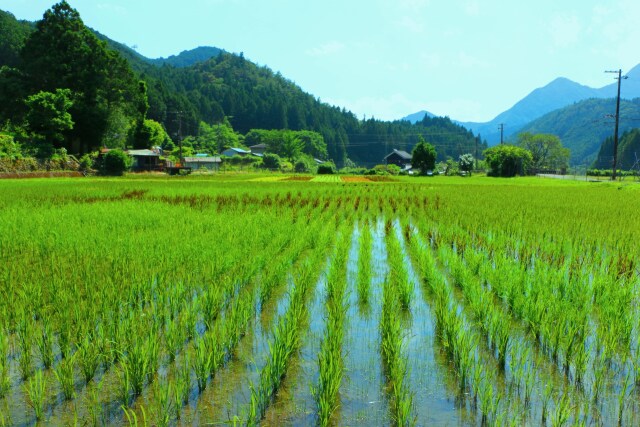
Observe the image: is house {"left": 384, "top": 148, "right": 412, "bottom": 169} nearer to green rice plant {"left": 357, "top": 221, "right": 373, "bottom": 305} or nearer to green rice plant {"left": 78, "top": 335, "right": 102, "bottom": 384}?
green rice plant {"left": 357, "top": 221, "right": 373, "bottom": 305}

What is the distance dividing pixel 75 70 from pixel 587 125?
15769 centimetres

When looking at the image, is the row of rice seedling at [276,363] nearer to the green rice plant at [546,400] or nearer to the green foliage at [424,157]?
the green rice plant at [546,400]

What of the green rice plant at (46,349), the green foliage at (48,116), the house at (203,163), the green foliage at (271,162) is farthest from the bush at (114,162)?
the green rice plant at (46,349)

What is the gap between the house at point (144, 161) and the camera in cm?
4522

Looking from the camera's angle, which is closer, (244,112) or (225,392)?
(225,392)

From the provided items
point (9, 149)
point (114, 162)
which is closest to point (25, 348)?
point (9, 149)

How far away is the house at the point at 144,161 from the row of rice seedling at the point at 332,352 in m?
44.0

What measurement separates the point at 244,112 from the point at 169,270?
352 ft

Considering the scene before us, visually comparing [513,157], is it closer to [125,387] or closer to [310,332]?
[310,332]

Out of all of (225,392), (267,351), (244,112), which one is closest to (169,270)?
(267,351)

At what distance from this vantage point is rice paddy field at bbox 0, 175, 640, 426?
2.48 m

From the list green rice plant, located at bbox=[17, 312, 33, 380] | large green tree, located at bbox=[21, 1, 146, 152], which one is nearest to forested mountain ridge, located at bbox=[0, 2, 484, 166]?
large green tree, located at bbox=[21, 1, 146, 152]

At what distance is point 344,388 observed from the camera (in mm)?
2725

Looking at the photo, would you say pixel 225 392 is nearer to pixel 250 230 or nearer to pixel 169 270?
pixel 169 270
